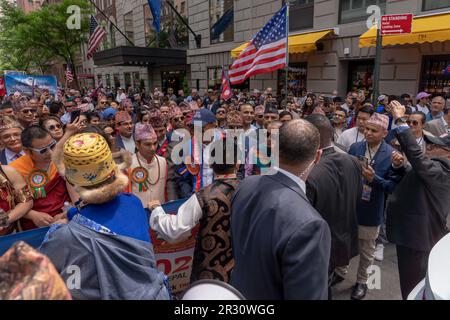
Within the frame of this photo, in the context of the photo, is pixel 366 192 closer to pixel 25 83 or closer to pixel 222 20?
pixel 25 83

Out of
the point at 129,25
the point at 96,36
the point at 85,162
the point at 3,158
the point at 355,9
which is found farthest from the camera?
the point at 129,25

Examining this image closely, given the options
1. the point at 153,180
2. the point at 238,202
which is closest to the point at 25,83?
the point at 153,180

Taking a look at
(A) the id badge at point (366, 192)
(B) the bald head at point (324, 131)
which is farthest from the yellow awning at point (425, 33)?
(B) the bald head at point (324, 131)

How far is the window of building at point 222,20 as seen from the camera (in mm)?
17938

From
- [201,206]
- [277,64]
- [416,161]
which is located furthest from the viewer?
[277,64]

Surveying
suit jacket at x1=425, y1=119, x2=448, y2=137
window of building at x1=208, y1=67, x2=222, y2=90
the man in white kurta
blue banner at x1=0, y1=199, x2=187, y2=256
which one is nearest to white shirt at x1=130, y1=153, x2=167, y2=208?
the man in white kurta

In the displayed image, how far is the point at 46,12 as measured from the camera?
32.0 metres

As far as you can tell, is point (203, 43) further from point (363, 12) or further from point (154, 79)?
point (363, 12)

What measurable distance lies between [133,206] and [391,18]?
275 inches

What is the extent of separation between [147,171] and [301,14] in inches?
533

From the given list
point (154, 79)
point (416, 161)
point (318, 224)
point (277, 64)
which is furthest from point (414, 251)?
point (154, 79)

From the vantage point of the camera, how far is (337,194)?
283cm

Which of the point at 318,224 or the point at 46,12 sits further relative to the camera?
the point at 46,12

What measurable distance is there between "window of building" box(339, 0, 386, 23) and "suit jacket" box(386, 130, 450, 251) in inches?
427
